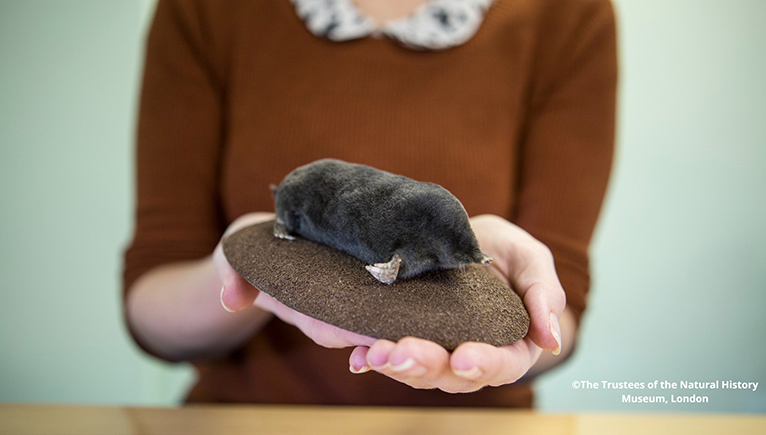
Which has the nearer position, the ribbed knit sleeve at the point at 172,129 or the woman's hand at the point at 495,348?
the woman's hand at the point at 495,348

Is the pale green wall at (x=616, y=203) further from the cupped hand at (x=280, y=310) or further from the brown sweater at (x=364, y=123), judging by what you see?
the cupped hand at (x=280, y=310)

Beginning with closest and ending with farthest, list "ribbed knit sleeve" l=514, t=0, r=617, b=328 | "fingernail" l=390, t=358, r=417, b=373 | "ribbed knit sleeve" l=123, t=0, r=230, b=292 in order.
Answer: "fingernail" l=390, t=358, r=417, b=373
"ribbed knit sleeve" l=514, t=0, r=617, b=328
"ribbed knit sleeve" l=123, t=0, r=230, b=292

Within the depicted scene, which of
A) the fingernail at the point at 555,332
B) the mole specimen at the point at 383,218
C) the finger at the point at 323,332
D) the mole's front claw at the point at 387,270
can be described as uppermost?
the mole specimen at the point at 383,218

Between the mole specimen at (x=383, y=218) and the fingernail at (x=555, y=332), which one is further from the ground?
the mole specimen at (x=383, y=218)

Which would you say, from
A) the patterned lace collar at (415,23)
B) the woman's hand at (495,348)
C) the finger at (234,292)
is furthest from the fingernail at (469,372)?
the patterned lace collar at (415,23)

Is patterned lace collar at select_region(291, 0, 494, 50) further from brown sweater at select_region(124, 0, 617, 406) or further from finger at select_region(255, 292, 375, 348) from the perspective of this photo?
finger at select_region(255, 292, 375, 348)

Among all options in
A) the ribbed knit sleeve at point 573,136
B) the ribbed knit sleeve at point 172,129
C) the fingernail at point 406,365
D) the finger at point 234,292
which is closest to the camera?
the fingernail at point 406,365

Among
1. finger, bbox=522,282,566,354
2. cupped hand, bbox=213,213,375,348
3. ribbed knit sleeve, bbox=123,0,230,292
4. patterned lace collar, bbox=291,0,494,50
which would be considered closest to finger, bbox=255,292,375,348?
cupped hand, bbox=213,213,375,348

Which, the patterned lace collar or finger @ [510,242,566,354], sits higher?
the patterned lace collar

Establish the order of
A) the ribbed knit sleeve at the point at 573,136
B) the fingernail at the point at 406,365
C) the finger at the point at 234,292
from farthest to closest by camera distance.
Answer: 1. the ribbed knit sleeve at the point at 573,136
2. the finger at the point at 234,292
3. the fingernail at the point at 406,365
